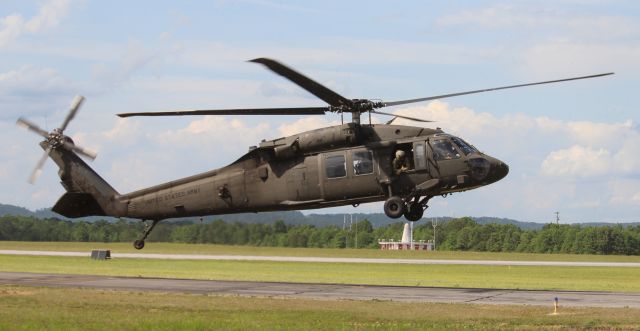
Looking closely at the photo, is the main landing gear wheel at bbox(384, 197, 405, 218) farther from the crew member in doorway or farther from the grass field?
the grass field

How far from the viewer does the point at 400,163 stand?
32.6m

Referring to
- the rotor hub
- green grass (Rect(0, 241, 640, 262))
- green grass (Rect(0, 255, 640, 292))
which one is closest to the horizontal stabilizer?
the rotor hub

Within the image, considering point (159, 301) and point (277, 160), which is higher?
point (277, 160)

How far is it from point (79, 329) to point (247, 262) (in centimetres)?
4933

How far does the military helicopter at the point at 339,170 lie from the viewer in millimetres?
32156

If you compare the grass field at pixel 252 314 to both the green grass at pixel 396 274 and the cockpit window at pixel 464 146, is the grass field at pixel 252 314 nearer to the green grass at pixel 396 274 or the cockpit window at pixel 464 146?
the cockpit window at pixel 464 146

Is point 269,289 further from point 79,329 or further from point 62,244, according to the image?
point 62,244

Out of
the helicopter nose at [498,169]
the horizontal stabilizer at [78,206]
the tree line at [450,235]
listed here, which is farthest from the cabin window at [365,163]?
the tree line at [450,235]

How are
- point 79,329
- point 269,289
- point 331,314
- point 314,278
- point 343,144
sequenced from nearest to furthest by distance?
point 79,329, point 331,314, point 343,144, point 269,289, point 314,278

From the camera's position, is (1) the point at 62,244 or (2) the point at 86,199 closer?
(2) the point at 86,199

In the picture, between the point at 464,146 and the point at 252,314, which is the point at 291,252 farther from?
the point at 252,314

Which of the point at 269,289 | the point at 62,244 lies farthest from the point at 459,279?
the point at 62,244

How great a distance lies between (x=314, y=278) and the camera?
5353cm

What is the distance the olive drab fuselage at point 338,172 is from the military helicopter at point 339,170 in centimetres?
4
